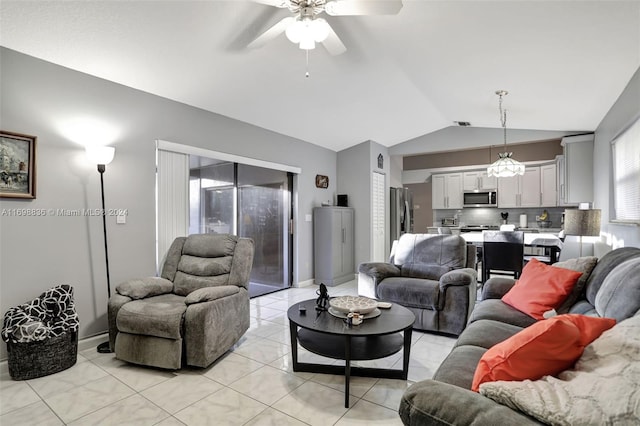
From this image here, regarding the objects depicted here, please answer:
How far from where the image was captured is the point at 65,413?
201 cm

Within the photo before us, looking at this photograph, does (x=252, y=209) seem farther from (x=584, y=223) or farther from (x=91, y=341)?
(x=584, y=223)

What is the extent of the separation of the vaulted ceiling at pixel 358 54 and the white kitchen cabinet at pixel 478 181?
2646mm

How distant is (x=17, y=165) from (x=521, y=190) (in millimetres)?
7952

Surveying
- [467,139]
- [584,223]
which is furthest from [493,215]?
[584,223]

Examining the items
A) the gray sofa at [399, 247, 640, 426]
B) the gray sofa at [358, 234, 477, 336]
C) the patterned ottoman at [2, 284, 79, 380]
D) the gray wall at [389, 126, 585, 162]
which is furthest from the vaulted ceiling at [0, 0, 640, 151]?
the patterned ottoman at [2, 284, 79, 380]

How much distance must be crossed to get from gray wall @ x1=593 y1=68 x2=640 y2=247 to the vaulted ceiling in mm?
144

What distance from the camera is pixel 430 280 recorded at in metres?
3.54

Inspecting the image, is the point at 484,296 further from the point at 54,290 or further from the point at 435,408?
the point at 54,290

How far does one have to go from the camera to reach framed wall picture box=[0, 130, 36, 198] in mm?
2568

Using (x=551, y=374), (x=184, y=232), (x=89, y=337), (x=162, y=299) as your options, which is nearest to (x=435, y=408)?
(x=551, y=374)

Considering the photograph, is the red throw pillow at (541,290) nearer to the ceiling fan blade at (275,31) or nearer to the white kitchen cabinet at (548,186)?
the ceiling fan blade at (275,31)

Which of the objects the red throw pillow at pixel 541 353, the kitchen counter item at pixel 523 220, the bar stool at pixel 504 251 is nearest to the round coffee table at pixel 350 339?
the red throw pillow at pixel 541 353

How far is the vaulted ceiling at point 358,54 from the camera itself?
2.32 meters

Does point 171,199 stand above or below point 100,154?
below
